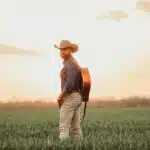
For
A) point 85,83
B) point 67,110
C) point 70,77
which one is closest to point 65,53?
point 70,77

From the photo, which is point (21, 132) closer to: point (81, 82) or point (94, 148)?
point (81, 82)

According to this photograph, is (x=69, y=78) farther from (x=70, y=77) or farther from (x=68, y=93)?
(x=68, y=93)

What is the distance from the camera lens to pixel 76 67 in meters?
10.8

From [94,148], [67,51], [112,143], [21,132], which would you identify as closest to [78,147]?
[94,148]

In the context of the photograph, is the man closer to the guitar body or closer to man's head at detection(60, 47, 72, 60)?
man's head at detection(60, 47, 72, 60)

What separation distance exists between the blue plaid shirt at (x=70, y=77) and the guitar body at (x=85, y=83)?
16cm

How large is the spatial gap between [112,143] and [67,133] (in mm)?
1137

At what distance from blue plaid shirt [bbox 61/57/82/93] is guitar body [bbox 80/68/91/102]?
0.16m

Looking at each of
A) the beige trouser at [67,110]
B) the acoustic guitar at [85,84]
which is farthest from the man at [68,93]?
the acoustic guitar at [85,84]

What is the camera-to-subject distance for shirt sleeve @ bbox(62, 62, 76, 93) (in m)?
10.6

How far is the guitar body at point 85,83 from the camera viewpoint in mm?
10508

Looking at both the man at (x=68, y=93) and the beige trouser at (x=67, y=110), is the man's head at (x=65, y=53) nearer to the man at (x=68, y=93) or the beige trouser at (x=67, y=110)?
the man at (x=68, y=93)

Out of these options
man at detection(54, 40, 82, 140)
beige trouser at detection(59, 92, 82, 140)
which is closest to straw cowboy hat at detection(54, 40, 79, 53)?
man at detection(54, 40, 82, 140)

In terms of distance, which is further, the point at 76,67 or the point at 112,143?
the point at 76,67
